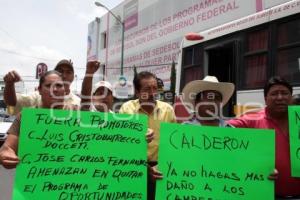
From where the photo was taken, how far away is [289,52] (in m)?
5.79

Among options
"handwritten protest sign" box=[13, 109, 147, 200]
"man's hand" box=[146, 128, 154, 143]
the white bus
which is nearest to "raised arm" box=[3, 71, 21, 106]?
"handwritten protest sign" box=[13, 109, 147, 200]

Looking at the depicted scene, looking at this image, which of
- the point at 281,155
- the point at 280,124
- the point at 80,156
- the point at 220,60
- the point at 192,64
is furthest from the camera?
the point at 192,64

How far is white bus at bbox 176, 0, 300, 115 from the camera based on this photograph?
5.78 metres

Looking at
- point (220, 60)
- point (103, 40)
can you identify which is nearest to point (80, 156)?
point (220, 60)

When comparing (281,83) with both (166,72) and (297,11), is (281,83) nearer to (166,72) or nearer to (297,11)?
(297,11)

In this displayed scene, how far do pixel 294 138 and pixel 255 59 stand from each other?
3.69 metres

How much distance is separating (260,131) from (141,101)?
927 mm

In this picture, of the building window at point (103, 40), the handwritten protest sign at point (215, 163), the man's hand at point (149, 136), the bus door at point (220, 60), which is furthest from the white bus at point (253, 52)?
the building window at point (103, 40)

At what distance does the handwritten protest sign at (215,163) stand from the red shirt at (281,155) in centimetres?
7

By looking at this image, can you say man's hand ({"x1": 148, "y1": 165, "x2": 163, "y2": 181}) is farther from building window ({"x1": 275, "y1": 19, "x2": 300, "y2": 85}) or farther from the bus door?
the bus door

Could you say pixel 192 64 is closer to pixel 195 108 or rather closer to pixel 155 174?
pixel 195 108

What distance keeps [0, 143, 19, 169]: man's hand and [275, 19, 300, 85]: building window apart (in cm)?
403

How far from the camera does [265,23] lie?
6.34 metres

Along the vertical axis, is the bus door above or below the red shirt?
above
